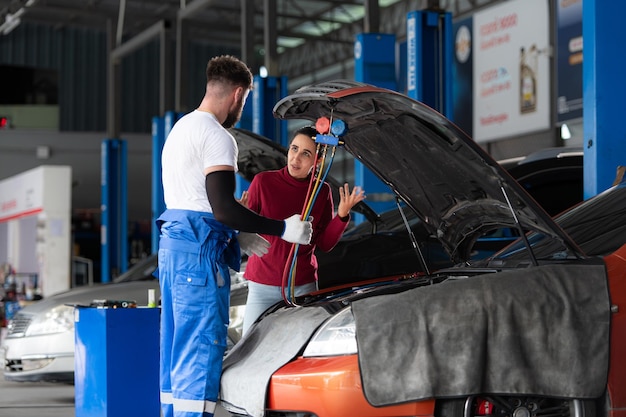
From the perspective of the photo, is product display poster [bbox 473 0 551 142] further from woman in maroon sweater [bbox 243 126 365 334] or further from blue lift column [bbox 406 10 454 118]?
woman in maroon sweater [bbox 243 126 365 334]

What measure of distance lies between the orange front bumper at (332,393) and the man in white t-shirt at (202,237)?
0.48 meters

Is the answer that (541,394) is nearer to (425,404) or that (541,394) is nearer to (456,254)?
(425,404)

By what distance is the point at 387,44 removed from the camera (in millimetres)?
9695

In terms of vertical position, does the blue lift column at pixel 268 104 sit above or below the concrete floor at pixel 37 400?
above

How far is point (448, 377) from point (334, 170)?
26319 millimetres

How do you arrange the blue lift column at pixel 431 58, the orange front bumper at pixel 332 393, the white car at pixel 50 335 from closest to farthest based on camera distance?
the orange front bumper at pixel 332 393
the white car at pixel 50 335
the blue lift column at pixel 431 58

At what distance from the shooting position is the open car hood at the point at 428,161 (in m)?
3.60

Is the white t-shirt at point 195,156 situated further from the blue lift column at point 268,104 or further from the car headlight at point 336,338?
the blue lift column at point 268,104

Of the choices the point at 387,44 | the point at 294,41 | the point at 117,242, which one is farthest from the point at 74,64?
the point at 387,44

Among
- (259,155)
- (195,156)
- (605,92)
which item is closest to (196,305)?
(195,156)

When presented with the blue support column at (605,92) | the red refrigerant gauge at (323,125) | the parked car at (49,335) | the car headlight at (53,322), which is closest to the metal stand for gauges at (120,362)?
the red refrigerant gauge at (323,125)

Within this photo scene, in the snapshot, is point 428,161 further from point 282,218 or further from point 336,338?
point 336,338

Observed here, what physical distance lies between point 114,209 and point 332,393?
14892 mm

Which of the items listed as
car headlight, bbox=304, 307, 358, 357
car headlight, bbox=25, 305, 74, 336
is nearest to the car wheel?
car headlight, bbox=304, 307, 358, 357
